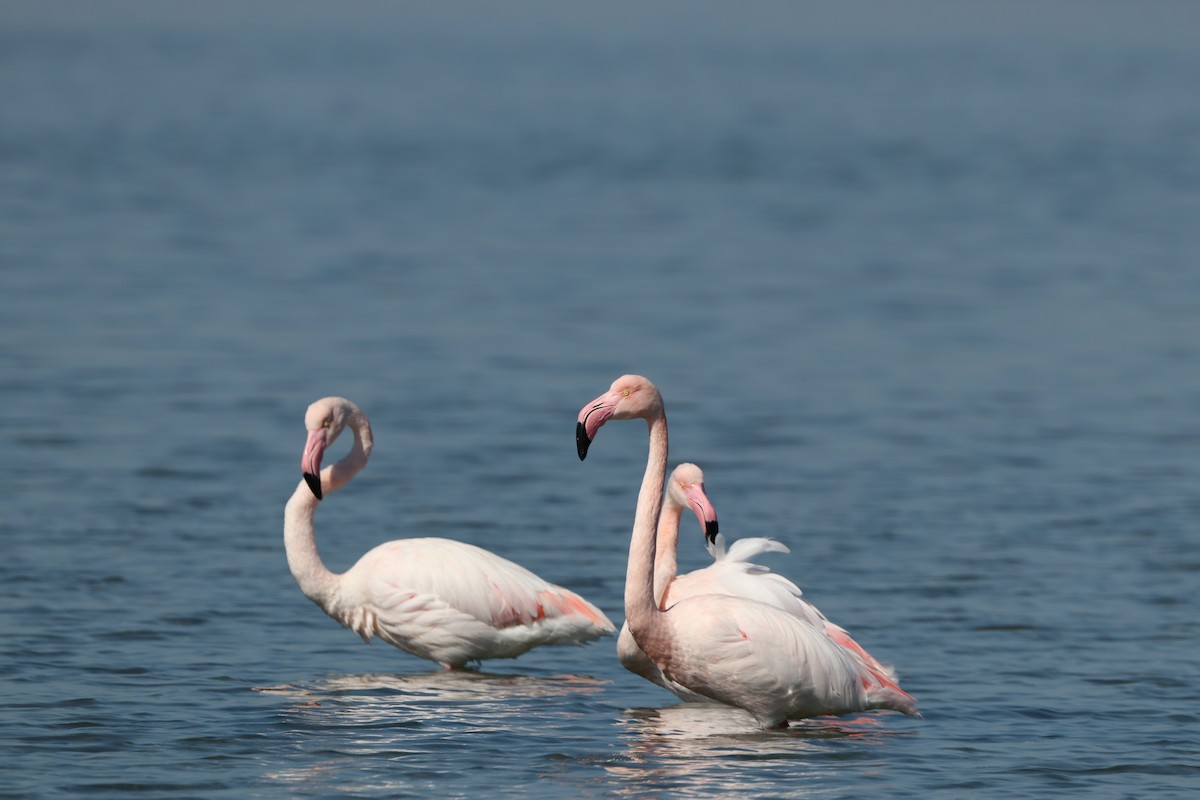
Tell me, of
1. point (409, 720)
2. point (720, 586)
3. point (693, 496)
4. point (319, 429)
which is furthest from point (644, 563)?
point (319, 429)

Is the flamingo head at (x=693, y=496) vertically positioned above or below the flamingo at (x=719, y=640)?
above

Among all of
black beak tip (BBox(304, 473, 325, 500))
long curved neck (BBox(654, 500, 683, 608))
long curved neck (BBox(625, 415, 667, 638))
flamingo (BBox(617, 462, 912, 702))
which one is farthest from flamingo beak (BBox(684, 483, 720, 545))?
black beak tip (BBox(304, 473, 325, 500))

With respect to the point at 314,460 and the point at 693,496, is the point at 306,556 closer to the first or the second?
the point at 314,460

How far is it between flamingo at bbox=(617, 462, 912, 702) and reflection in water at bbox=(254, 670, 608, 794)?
1.27 feet

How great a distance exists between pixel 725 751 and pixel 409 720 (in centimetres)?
141

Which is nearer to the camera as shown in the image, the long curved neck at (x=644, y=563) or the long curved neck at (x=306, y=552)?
the long curved neck at (x=644, y=563)

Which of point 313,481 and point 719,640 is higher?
point 313,481

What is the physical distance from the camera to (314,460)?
972cm

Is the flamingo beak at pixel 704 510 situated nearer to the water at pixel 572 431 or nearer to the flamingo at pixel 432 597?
the water at pixel 572 431

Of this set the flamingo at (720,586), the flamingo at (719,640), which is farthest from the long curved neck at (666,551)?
the flamingo at (719,640)

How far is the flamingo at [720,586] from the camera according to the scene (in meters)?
8.84

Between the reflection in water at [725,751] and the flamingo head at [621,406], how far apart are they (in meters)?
1.31

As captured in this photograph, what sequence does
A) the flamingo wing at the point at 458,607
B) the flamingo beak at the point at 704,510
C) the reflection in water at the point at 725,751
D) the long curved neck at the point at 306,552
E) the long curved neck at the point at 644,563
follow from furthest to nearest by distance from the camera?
the long curved neck at the point at 306,552, the flamingo wing at the point at 458,607, the flamingo beak at the point at 704,510, the long curved neck at the point at 644,563, the reflection in water at the point at 725,751

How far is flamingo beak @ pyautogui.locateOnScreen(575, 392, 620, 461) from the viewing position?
805 centimetres
